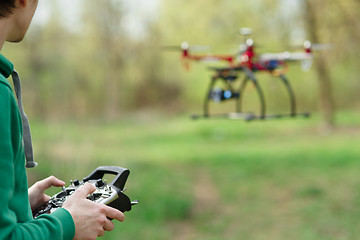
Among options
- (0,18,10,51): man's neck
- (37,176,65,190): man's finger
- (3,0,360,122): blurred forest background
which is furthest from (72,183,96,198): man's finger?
(3,0,360,122): blurred forest background

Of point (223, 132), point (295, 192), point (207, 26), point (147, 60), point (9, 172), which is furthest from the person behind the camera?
point (147, 60)

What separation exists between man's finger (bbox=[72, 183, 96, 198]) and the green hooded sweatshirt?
35mm

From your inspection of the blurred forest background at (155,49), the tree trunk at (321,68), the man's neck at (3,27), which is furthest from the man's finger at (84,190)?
the tree trunk at (321,68)

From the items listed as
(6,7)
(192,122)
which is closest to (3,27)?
(6,7)

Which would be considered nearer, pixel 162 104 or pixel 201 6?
pixel 201 6

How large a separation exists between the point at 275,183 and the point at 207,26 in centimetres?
288

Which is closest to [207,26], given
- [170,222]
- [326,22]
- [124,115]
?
[326,22]

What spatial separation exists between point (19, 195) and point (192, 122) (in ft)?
35.2

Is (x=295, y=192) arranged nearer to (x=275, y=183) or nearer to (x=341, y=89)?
(x=275, y=183)

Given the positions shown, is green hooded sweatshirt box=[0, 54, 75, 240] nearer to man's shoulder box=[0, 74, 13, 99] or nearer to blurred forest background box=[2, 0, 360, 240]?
man's shoulder box=[0, 74, 13, 99]

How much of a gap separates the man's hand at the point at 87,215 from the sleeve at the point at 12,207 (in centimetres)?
1

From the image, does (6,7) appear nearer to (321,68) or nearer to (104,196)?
(104,196)

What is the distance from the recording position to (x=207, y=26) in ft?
23.4

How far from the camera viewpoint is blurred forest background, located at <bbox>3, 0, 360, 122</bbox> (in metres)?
6.48
